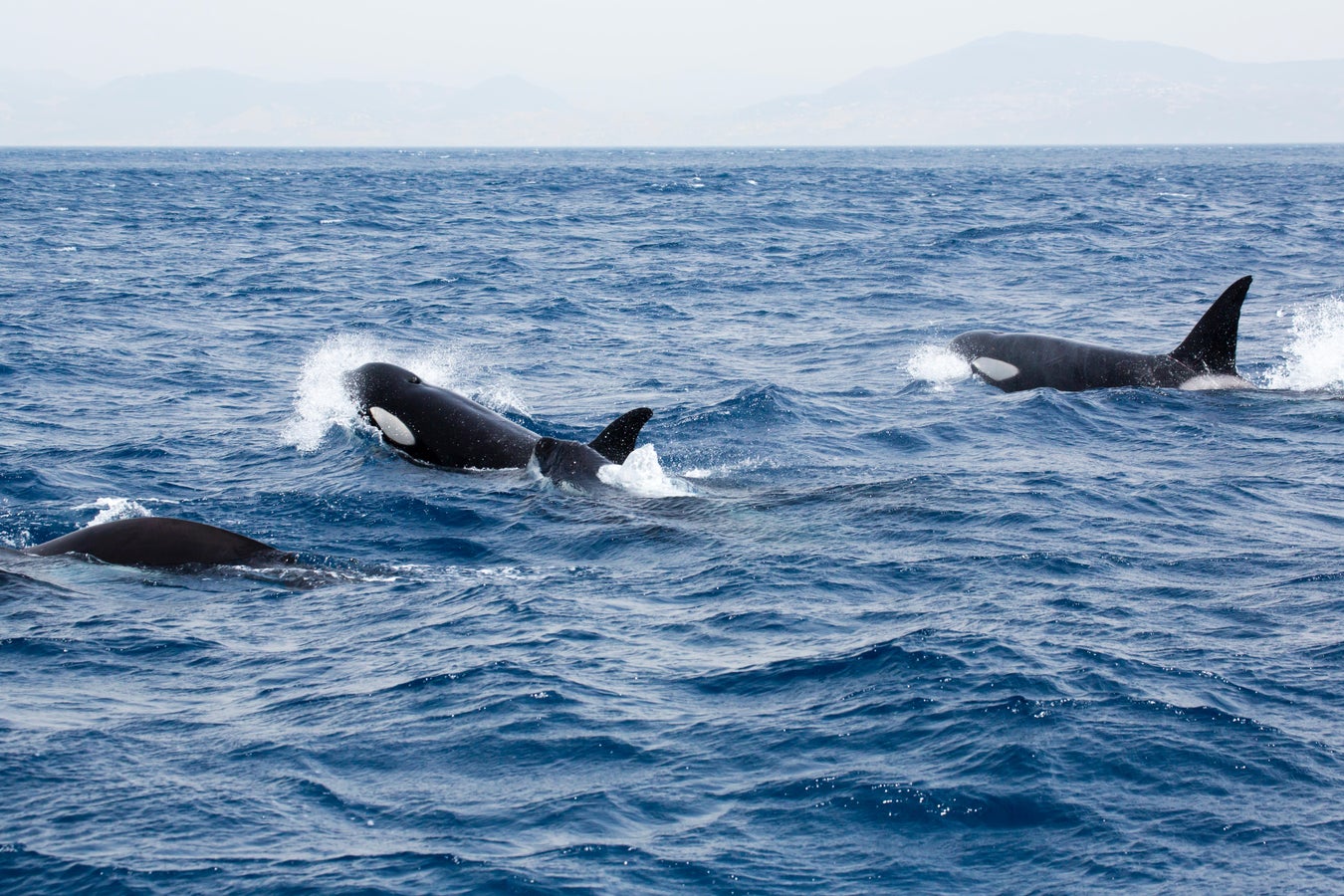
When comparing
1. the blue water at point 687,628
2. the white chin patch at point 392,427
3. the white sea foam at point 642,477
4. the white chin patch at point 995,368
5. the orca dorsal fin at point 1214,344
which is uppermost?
the orca dorsal fin at point 1214,344

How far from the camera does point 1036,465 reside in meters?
14.0

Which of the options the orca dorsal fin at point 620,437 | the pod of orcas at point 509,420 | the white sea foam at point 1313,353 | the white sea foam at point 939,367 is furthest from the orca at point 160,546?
the white sea foam at point 1313,353

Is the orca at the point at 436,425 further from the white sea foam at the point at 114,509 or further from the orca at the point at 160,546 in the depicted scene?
the orca at the point at 160,546

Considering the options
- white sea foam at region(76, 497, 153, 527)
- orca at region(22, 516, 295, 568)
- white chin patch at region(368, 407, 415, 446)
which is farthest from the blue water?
white chin patch at region(368, 407, 415, 446)

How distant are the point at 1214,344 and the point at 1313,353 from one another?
4125 mm

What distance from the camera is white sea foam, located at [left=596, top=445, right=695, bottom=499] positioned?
12.6 metres

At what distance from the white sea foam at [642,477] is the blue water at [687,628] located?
0.12 meters

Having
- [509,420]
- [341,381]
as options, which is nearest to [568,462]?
[509,420]

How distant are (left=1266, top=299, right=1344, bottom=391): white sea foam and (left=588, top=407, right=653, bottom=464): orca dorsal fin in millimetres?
9952

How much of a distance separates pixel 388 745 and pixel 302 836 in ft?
3.42

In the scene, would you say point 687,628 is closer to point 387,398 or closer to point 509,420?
point 509,420

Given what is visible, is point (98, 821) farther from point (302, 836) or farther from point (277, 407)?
point (277, 407)

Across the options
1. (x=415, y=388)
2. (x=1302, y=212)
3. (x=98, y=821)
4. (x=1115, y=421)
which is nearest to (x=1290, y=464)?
(x=1115, y=421)

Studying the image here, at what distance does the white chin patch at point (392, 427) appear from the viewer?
14219 millimetres
